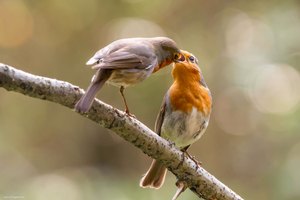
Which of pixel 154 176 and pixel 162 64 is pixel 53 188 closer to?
pixel 154 176

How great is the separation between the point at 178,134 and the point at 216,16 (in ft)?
14.8

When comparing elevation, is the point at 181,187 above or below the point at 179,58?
below

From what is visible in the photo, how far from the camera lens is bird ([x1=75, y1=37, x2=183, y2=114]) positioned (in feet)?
13.0

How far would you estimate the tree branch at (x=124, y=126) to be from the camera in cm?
334

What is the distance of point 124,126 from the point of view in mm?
3818

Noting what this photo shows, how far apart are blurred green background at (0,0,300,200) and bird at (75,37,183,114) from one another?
2627 mm

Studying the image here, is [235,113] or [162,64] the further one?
[235,113]

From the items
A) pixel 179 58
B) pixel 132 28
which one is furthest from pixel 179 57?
pixel 132 28

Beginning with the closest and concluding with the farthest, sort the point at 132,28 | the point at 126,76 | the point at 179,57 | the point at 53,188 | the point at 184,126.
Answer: the point at 126,76
the point at 184,126
the point at 179,57
the point at 53,188
the point at 132,28

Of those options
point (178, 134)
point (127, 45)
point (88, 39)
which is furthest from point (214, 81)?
point (127, 45)

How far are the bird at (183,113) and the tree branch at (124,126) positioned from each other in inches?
35.7

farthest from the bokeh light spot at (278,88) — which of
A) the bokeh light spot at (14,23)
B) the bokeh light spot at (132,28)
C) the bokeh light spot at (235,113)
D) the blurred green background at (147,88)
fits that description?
the bokeh light spot at (14,23)

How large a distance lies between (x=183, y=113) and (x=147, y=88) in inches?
125

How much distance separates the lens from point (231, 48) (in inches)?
344
